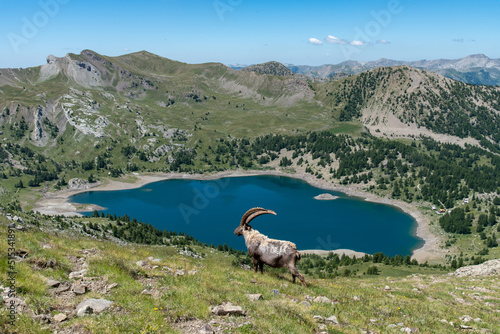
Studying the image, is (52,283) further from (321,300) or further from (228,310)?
(321,300)

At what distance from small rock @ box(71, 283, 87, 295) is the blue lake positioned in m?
109

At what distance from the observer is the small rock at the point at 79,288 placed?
12664 mm

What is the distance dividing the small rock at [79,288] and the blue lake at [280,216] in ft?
358

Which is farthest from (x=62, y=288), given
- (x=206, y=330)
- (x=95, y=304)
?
(x=206, y=330)

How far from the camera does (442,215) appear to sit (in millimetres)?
145250

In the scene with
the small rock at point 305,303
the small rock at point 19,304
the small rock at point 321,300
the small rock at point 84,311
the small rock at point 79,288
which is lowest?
the small rock at point 321,300

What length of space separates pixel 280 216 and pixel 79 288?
143m

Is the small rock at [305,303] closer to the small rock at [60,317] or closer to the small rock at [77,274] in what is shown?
the small rock at [60,317]

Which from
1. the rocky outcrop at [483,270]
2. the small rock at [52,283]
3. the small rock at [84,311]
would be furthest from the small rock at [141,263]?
the rocky outcrop at [483,270]

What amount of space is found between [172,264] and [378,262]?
3077 inches

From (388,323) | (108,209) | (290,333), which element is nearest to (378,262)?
(388,323)

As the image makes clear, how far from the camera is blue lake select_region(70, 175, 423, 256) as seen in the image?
414ft

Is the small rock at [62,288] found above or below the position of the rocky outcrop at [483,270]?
above

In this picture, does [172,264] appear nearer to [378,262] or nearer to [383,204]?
[378,262]
